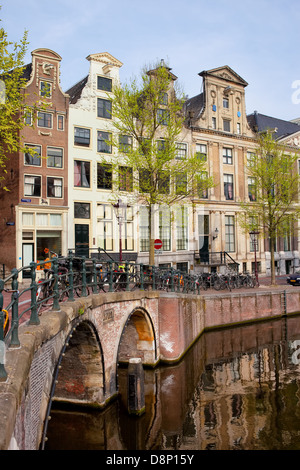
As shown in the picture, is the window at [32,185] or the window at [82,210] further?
the window at [82,210]

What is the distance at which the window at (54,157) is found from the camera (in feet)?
71.5

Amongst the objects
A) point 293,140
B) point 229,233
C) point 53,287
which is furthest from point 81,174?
point 293,140

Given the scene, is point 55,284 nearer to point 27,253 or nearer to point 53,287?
point 53,287

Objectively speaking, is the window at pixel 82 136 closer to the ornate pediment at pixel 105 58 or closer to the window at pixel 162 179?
the ornate pediment at pixel 105 58

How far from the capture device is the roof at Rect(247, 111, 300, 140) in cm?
3596

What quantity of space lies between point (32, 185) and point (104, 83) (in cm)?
835

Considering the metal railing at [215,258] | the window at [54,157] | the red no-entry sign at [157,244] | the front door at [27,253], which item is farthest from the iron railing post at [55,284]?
the metal railing at [215,258]

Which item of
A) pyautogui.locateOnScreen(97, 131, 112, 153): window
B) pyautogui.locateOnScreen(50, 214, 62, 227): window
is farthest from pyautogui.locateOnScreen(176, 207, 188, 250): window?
pyautogui.locateOnScreen(50, 214, 62, 227): window

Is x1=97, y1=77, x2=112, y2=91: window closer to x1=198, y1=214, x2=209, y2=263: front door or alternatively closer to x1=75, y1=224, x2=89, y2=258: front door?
x1=75, y1=224, x2=89, y2=258: front door

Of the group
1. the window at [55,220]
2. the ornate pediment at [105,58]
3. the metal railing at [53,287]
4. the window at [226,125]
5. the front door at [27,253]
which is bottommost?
the metal railing at [53,287]

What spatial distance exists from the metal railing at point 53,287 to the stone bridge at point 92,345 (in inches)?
9.8

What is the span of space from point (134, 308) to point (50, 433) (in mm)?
4400

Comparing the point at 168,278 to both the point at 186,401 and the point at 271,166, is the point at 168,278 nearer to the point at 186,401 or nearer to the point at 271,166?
the point at 186,401

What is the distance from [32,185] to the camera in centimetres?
2106
